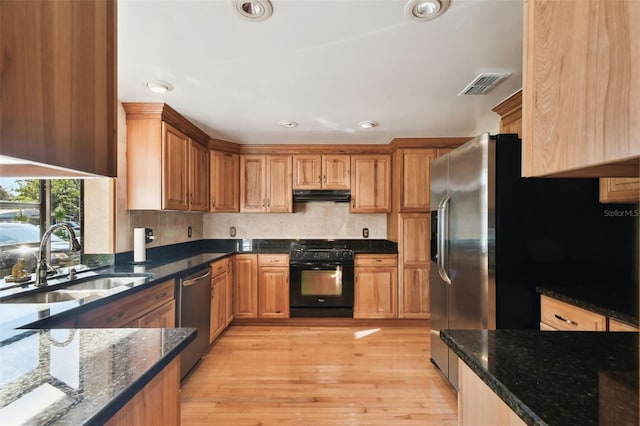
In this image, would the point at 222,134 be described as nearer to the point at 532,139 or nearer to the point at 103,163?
the point at 103,163

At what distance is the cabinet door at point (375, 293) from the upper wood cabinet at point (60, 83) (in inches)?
133

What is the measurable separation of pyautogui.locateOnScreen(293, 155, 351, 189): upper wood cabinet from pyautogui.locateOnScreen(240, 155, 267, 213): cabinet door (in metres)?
0.45

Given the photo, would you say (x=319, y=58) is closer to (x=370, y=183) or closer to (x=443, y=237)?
(x=443, y=237)

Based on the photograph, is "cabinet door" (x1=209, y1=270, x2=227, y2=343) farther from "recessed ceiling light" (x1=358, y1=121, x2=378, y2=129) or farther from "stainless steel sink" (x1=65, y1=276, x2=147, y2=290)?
"recessed ceiling light" (x1=358, y1=121, x2=378, y2=129)

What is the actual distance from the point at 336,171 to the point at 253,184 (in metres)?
1.14

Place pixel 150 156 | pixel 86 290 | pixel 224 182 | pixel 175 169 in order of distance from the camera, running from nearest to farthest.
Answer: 1. pixel 86 290
2. pixel 150 156
3. pixel 175 169
4. pixel 224 182

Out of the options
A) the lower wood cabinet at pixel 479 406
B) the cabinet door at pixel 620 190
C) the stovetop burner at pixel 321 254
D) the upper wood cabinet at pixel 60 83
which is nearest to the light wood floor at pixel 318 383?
the stovetop burner at pixel 321 254

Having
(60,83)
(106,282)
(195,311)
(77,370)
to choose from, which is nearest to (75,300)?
(106,282)

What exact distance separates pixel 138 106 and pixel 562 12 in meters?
2.96

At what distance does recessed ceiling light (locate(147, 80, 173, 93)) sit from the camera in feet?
7.26

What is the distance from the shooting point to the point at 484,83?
221cm

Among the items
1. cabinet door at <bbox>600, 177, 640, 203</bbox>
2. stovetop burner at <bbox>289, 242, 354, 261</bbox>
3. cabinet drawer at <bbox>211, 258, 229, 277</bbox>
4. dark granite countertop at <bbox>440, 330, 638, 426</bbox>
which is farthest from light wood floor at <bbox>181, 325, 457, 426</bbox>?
cabinet door at <bbox>600, 177, 640, 203</bbox>

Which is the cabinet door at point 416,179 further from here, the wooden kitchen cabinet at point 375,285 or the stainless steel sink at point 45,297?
the stainless steel sink at point 45,297

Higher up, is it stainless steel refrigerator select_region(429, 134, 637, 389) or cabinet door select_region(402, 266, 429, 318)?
stainless steel refrigerator select_region(429, 134, 637, 389)
